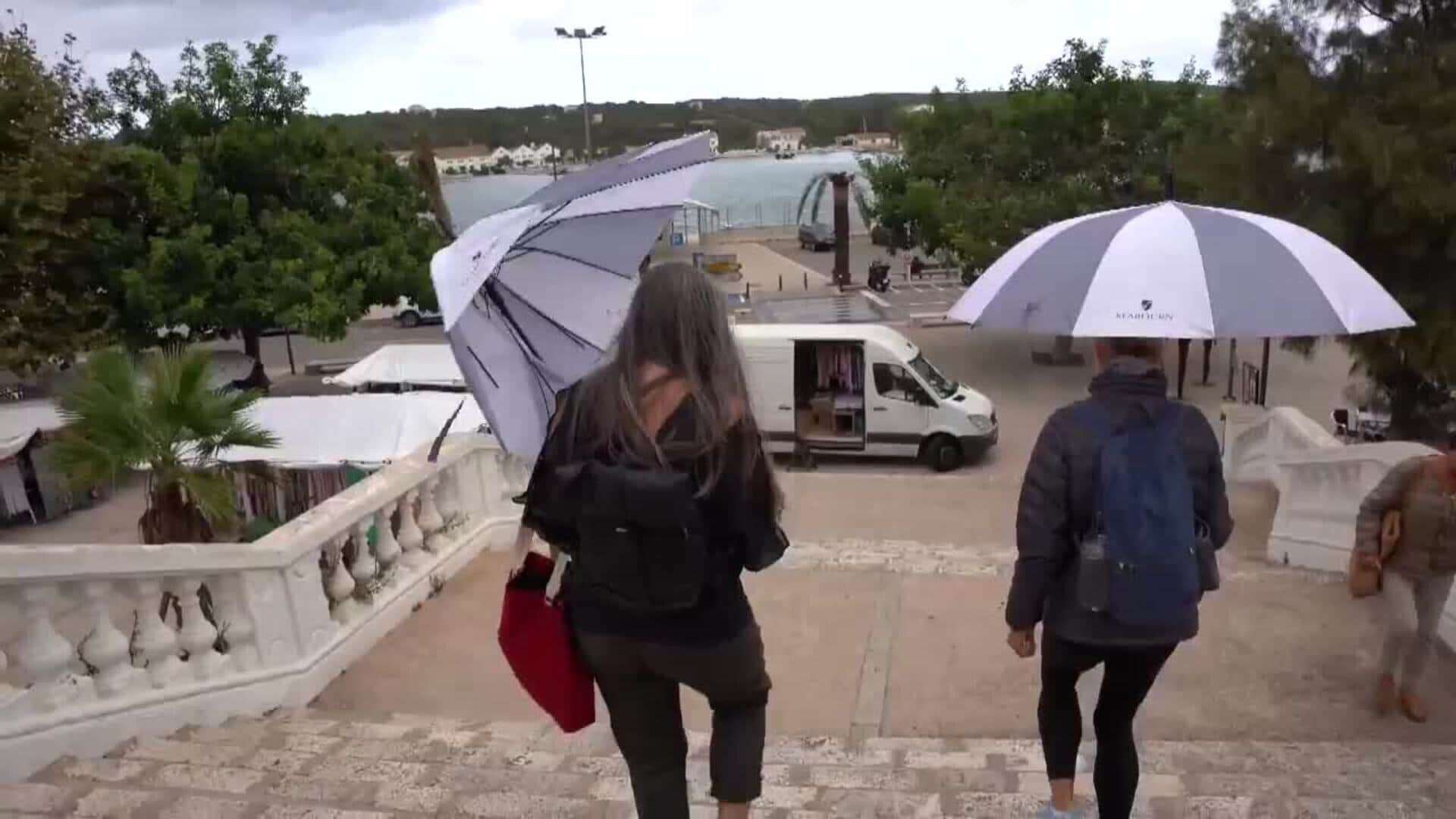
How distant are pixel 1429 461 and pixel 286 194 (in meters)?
21.3

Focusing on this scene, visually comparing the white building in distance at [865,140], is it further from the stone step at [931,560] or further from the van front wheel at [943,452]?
the stone step at [931,560]

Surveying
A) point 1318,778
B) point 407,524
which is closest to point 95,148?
point 407,524

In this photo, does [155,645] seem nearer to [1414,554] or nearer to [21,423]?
[1414,554]

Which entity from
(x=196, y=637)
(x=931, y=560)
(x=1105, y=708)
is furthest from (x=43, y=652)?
(x=931, y=560)

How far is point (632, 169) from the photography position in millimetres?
3143

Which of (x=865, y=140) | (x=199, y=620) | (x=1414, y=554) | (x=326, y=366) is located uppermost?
(x=865, y=140)

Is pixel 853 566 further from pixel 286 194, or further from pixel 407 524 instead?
pixel 286 194

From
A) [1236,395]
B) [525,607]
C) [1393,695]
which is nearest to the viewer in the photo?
[525,607]

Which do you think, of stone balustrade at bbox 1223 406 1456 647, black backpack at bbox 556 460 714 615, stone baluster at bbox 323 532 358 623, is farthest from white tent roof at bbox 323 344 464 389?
black backpack at bbox 556 460 714 615

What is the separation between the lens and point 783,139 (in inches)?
5709

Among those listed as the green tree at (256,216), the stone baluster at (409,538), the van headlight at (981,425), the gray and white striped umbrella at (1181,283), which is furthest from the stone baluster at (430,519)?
the green tree at (256,216)

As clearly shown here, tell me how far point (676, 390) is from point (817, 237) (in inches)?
2237

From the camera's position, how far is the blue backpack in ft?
9.20

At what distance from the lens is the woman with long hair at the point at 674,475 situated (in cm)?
232
